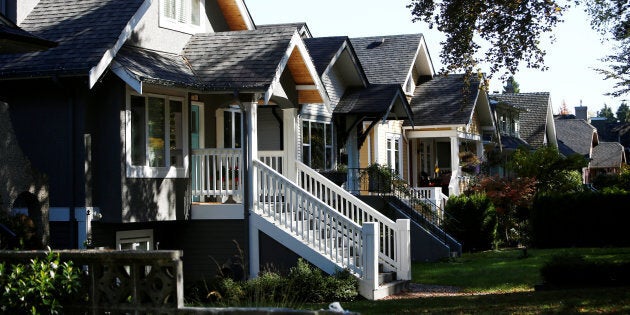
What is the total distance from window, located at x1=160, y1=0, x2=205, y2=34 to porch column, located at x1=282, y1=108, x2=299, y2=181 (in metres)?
3.20

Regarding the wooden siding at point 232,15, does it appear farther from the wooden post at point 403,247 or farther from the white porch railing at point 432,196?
the white porch railing at point 432,196

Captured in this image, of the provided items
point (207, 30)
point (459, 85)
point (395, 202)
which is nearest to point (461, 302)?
point (207, 30)

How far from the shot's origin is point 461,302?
14281 millimetres

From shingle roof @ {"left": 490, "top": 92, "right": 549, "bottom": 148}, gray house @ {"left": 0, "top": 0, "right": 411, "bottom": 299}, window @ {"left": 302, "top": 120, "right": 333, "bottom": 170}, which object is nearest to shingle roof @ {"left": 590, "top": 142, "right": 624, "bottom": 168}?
shingle roof @ {"left": 490, "top": 92, "right": 549, "bottom": 148}

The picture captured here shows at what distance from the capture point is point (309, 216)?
59.1ft

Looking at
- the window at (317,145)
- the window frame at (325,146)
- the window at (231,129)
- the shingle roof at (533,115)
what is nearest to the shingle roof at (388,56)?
the window frame at (325,146)

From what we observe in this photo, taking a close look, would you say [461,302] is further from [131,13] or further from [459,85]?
[459,85]

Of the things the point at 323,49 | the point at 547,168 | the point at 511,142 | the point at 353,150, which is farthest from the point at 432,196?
the point at 511,142

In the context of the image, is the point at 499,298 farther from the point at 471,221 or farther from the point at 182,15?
the point at 471,221

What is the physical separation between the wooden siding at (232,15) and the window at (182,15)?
3.25 ft

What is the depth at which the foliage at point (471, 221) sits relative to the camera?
28.8 m

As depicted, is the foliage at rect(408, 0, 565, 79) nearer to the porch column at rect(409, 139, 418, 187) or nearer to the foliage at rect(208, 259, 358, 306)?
the foliage at rect(208, 259, 358, 306)

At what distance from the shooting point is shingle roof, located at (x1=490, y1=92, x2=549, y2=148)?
55719 mm

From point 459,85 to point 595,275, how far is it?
23041mm
